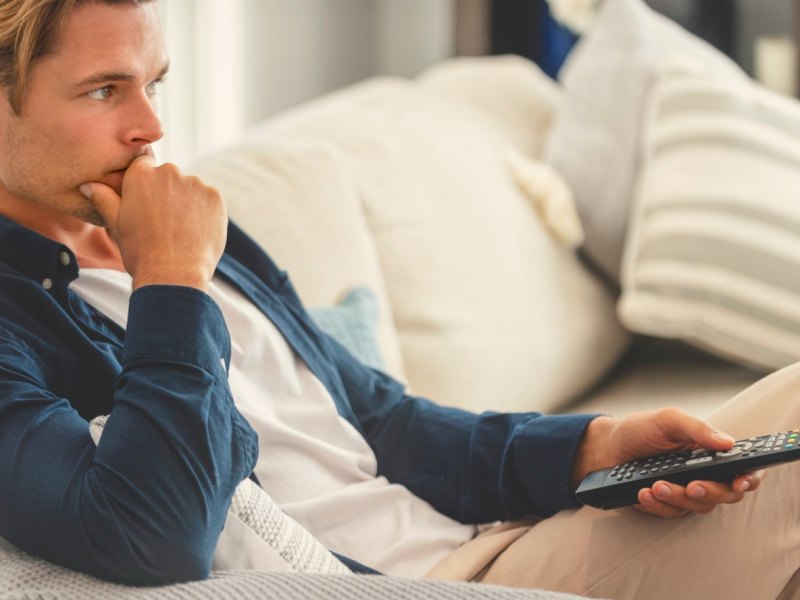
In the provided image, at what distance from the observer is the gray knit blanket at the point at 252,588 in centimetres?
76

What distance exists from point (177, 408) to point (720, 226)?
122 centimetres

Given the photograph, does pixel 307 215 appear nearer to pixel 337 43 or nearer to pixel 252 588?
pixel 252 588

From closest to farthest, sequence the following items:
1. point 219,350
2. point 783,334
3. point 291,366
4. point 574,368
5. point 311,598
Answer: point 311,598 → point 219,350 → point 291,366 → point 783,334 → point 574,368

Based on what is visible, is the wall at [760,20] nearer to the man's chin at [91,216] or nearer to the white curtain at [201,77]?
the white curtain at [201,77]

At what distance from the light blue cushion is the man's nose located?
0.43 m

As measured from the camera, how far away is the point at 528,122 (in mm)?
2273

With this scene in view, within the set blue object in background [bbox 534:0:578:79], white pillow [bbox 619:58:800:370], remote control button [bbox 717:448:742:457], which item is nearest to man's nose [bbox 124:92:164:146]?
remote control button [bbox 717:448:742:457]

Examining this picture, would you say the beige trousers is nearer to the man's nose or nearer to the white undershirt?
the white undershirt

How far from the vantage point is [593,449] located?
1.12 metres

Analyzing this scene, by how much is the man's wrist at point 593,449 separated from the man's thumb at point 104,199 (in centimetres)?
50

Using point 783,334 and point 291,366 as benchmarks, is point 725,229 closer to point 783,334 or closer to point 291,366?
point 783,334

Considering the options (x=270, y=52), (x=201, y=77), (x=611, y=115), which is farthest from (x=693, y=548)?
(x=270, y=52)

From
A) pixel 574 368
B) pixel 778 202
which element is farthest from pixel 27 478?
pixel 778 202

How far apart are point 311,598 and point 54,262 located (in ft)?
1.31
